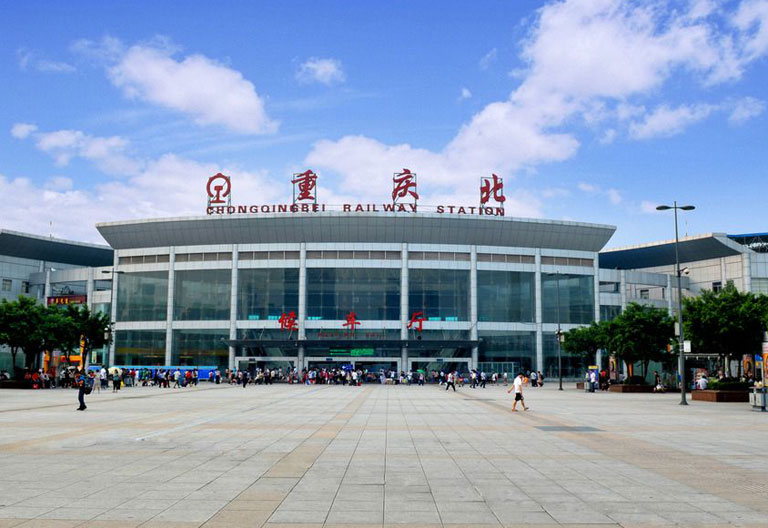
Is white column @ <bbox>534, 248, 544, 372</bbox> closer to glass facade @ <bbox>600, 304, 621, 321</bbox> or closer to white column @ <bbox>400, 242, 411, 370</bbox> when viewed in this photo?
glass facade @ <bbox>600, 304, 621, 321</bbox>

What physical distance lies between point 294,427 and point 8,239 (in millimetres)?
87780

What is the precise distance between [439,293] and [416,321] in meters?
4.67

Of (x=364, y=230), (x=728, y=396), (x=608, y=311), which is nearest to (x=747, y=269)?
(x=608, y=311)

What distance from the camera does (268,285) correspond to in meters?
87.2

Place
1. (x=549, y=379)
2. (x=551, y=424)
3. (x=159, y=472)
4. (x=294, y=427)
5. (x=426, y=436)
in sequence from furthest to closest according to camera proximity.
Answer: (x=549, y=379), (x=551, y=424), (x=294, y=427), (x=426, y=436), (x=159, y=472)

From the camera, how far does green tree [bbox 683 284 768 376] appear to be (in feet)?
140

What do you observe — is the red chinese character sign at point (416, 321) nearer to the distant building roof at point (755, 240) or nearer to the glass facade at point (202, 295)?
the glass facade at point (202, 295)

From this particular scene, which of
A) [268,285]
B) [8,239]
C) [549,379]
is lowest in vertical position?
[549,379]

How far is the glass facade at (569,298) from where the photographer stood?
3479 inches

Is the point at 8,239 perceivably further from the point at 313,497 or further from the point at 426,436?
the point at 313,497

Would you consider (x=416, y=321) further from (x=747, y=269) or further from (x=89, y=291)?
(x=747, y=269)

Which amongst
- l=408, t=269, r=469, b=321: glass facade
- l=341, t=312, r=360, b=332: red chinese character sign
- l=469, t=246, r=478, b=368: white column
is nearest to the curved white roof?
l=469, t=246, r=478, b=368: white column

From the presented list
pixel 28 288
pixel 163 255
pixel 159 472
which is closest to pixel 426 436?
pixel 159 472

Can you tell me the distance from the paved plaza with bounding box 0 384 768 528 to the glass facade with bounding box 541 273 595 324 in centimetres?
6435
